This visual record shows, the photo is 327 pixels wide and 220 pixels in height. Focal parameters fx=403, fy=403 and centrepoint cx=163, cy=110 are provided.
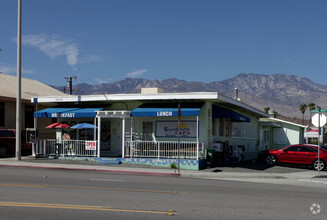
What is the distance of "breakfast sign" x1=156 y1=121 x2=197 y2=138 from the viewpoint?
74.6 ft

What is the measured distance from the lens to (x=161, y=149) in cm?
2292

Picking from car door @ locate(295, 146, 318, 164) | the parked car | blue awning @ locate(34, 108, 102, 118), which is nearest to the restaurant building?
blue awning @ locate(34, 108, 102, 118)

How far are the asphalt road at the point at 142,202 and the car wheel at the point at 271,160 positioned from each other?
46.1ft

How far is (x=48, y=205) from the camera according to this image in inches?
348

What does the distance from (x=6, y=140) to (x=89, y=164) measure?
693 cm

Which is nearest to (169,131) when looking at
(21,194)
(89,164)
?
(89,164)

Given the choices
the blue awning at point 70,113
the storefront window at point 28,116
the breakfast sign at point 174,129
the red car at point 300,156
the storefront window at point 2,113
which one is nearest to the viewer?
the breakfast sign at point 174,129

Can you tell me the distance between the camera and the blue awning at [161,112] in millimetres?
21125

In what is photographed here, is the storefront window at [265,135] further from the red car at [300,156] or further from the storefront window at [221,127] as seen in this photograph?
the storefront window at [221,127]

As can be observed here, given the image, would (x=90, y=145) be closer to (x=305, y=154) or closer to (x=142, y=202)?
(x=305, y=154)

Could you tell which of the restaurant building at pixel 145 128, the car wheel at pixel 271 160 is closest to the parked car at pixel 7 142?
the restaurant building at pixel 145 128

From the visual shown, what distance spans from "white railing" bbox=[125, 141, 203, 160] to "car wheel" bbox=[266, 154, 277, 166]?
663cm

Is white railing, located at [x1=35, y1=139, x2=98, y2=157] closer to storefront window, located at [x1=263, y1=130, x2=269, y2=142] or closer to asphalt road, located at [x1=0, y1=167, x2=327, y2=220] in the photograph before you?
asphalt road, located at [x1=0, y1=167, x2=327, y2=220]

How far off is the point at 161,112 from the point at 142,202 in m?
12.4
